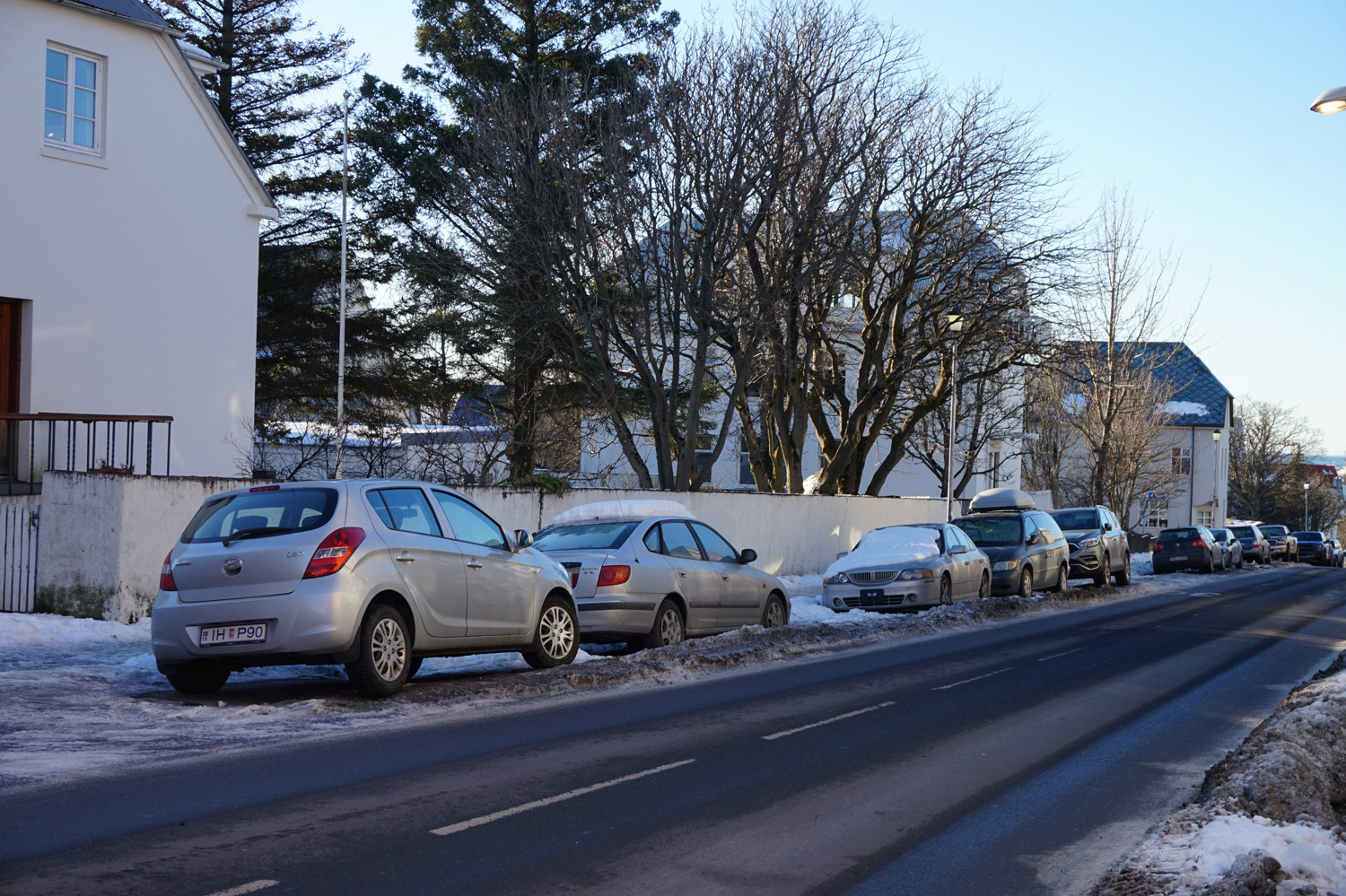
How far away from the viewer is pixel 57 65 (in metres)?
19.4

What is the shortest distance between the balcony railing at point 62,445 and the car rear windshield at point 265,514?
721cm

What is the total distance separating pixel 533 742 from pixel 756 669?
4.95m

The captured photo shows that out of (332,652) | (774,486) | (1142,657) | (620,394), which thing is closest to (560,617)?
(332,652)

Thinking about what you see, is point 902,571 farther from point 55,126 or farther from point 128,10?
point 128,10

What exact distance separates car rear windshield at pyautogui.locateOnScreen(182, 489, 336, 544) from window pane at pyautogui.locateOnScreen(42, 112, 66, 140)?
458 inches

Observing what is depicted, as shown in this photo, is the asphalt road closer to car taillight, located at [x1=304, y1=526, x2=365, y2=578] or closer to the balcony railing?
car taillight, located at [x1=304, y1=526, x2=365, y2=578]

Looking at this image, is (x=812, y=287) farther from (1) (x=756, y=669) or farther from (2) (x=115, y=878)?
(2) (x=115, y=878)

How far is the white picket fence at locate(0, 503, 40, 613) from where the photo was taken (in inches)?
557

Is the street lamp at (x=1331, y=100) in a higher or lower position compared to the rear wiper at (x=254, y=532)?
higher

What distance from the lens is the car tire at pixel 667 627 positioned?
45.3 ft

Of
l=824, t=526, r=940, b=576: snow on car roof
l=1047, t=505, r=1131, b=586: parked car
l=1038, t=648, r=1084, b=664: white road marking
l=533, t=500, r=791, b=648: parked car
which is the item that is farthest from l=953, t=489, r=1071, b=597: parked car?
l=533, t=500, r=791, b=648: parked car

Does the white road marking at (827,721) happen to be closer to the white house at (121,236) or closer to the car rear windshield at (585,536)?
the car rear windshield at (585,536)

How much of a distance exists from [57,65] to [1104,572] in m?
23.3

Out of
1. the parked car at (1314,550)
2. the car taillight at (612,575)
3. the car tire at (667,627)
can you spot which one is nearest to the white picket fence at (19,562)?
the car taillight at (612,575)
